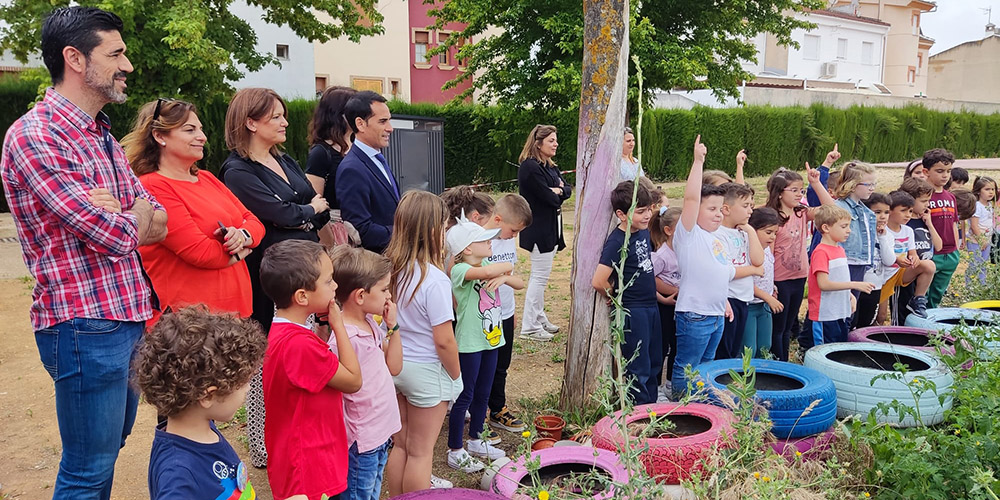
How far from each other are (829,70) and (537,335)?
155 ft

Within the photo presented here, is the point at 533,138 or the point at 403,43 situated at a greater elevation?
the point at 403,43

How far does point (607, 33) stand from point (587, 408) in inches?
85.3

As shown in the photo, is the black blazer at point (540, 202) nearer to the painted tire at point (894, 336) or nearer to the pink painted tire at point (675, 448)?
the painted tire at point (894, 336)

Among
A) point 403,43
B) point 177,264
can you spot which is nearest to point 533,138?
point 177,264

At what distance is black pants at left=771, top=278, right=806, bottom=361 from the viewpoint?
216 inches

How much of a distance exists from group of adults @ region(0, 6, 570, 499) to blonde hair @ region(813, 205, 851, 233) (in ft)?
12.4

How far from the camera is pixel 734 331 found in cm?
489

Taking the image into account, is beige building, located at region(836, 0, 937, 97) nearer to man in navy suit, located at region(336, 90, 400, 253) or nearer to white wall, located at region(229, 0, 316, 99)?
white wall, located at region(229, 0, 316, 99)

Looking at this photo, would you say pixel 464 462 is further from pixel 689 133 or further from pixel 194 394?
pixel 689 133

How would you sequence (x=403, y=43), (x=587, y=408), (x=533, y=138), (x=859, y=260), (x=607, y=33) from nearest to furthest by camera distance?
(x=607, y=33) → (x=587, y=408) → (x=859, y=260) → (x=533, y=138) → (x=403, y=43)

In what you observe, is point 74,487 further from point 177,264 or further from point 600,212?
point 600,212

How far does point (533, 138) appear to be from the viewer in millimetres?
6383

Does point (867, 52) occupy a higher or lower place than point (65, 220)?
higher

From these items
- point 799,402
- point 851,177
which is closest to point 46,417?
point 799,402
